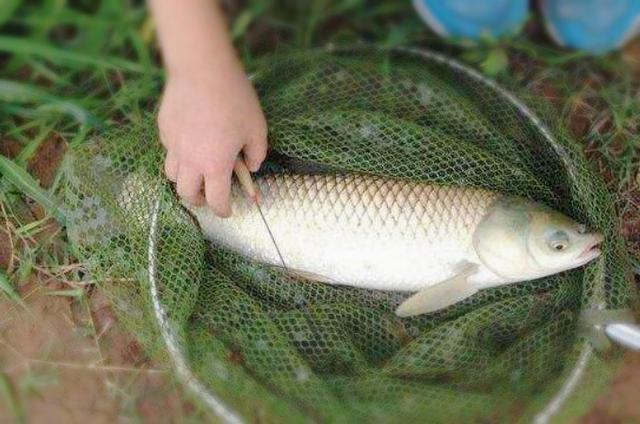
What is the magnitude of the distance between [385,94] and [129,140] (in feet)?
1.70

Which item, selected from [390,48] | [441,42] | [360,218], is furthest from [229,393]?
[441,42]

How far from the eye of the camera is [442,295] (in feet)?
4.66

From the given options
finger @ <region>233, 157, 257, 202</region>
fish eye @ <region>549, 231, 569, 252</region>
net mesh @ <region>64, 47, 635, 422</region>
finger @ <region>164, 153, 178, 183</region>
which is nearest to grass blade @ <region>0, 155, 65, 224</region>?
net mesh @ <region>64, 47, 635, 422</region>

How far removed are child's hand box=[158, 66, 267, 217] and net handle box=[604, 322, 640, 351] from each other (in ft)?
2.20

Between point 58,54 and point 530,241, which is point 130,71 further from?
point 530,241

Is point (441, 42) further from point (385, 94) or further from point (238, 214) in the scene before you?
point (238, 214)

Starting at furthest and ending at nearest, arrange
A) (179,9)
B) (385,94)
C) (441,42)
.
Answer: (441,42) → (385,94) → (179,9)

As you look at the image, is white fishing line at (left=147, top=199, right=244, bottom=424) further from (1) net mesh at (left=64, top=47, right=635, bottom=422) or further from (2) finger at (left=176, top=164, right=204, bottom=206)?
(2) finger at (left=176, top=164, right=204, bottom=206)

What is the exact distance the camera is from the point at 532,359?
1423 millimetres

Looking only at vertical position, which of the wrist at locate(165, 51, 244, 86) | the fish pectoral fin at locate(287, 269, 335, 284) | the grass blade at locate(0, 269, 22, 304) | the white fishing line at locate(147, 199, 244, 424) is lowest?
the grass blade at locate(0, 269, 22, 304)

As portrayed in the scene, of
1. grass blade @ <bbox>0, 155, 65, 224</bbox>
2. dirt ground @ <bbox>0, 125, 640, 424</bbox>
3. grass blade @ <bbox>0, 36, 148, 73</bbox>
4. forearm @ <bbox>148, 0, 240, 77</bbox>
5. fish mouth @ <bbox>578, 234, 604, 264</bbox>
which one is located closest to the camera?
forearm @ <bbox>148, 0, 240, 77</bbox>

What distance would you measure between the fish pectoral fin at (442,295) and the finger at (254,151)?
36 cm

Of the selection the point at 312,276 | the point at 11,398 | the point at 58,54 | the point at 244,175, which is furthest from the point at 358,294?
the point at 58,54

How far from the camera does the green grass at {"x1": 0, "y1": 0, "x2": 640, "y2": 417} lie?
165 cm
